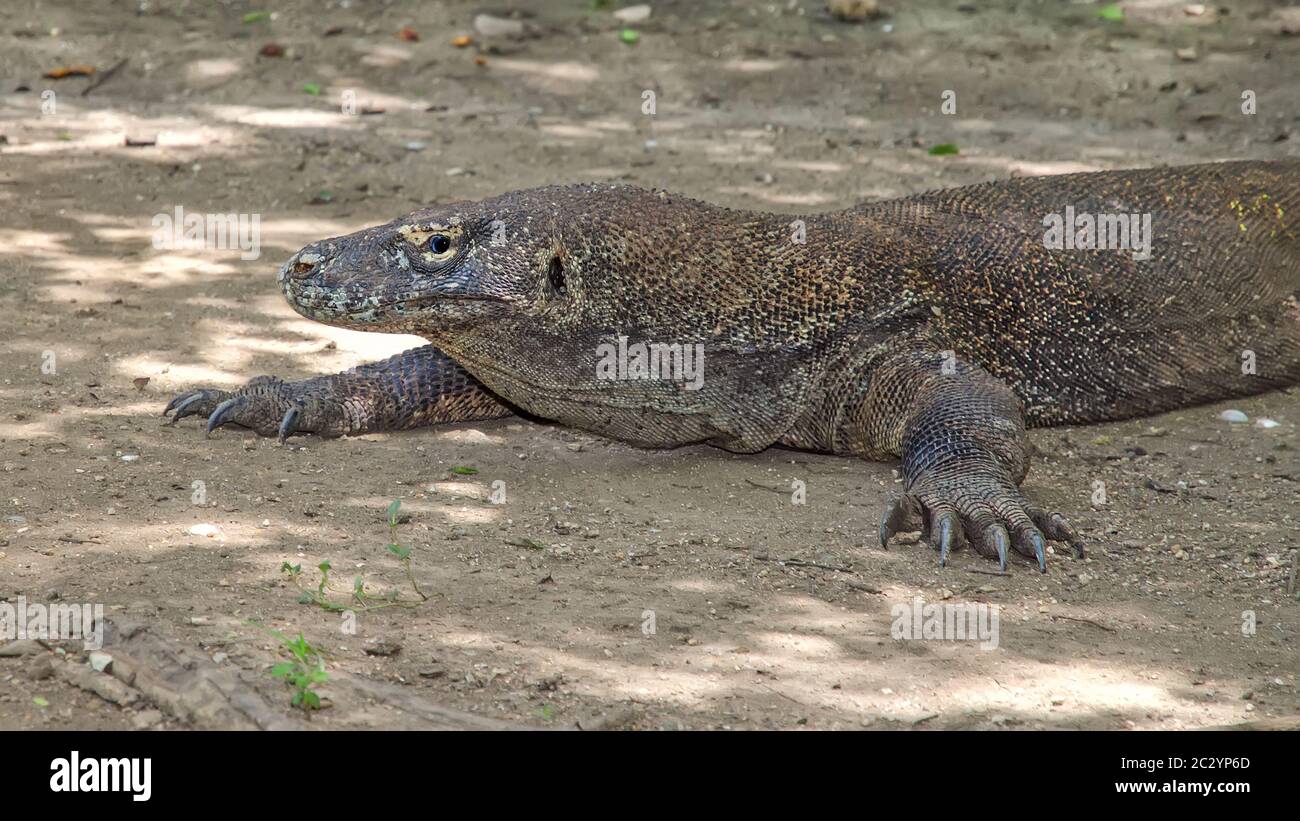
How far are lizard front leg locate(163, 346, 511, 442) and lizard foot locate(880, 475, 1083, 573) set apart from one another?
213 centimetres

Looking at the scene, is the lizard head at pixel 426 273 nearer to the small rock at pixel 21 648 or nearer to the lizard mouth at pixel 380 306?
the lizard mouth at pixel 380 306

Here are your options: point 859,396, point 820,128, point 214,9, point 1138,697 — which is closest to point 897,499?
point 859,396

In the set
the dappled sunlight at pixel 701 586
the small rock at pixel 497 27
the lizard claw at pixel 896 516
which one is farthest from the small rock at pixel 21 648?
the small rock at pixel 497 27

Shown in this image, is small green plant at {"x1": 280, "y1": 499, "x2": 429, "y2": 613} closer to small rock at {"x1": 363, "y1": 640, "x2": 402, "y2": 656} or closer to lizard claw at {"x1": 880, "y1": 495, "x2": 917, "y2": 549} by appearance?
small rock at {"x1": 363, "y1": 640, "x2": 402, "y2": 656}

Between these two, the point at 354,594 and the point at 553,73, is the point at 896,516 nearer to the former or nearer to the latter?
the point at 354,594

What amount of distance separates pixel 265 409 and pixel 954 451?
2987mm

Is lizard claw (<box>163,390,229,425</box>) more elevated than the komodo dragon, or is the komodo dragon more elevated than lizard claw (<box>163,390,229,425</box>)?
the komodo dragon

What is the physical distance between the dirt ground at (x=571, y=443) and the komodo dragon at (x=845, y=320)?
7.7 inches

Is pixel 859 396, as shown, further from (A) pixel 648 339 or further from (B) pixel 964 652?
(B) pixel 964 652

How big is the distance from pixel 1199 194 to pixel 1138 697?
12.4ft

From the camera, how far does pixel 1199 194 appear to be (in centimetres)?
754

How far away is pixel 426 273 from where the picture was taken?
5.84 meters

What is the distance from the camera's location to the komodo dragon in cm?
589

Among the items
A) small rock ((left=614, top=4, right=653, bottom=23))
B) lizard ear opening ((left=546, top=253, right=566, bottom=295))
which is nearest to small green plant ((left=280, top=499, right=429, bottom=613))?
lizard ear opening ((left=546, top=253, right=566, bottom=295))
